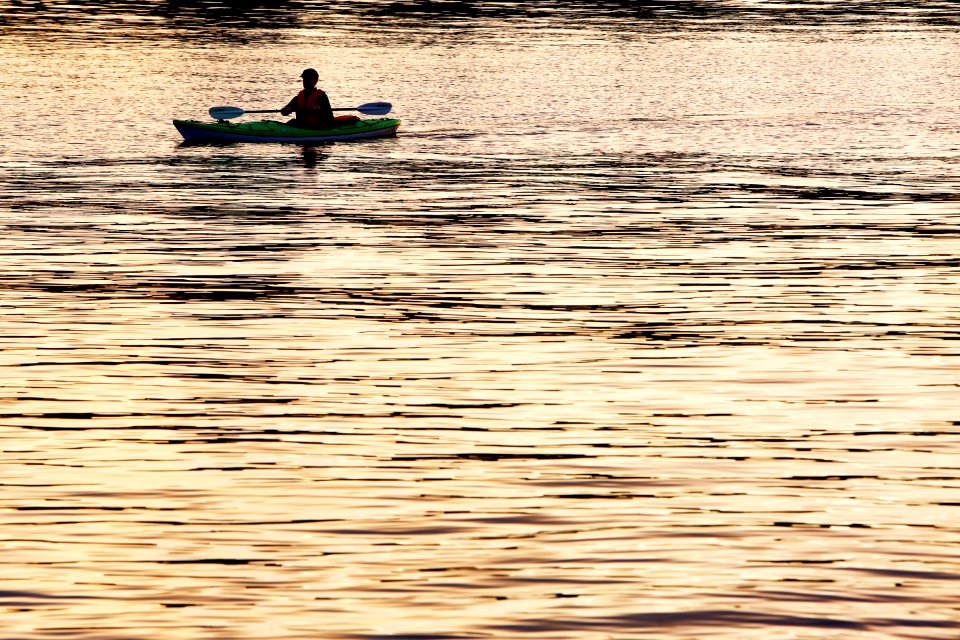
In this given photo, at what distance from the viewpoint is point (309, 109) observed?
29984mm

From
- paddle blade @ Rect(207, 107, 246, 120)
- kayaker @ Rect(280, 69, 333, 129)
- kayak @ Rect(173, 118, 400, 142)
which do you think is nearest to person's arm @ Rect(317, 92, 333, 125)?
kayaker @ Rect(280, 69, 333, 129)

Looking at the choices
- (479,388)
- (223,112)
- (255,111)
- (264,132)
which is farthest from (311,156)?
(479,388)

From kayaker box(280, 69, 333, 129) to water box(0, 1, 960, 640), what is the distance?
545mm

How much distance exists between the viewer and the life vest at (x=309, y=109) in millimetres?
29938

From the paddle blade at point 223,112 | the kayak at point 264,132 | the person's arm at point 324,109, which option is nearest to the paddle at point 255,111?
the paddle blade at point 223,112

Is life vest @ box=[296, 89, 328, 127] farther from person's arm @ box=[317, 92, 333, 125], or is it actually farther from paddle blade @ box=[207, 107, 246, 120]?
paddle blade @ box=[207, 107, 246, 120]

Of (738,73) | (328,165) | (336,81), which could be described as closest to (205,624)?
(328,165)

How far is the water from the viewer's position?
314 inches

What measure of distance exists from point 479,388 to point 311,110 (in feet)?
60.7

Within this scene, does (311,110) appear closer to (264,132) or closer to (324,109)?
(324,109)

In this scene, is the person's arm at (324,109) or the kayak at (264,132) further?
the person's arm at (324,109)

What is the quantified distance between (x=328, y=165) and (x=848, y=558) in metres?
20.8

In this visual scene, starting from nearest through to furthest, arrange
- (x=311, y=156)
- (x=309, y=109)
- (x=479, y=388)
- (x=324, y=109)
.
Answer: (x=479, y=388), (x=311, y=156), (x=309, y=109), (x=324, y=109)

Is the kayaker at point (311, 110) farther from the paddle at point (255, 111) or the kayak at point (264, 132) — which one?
the paddle at point (255, 111)
